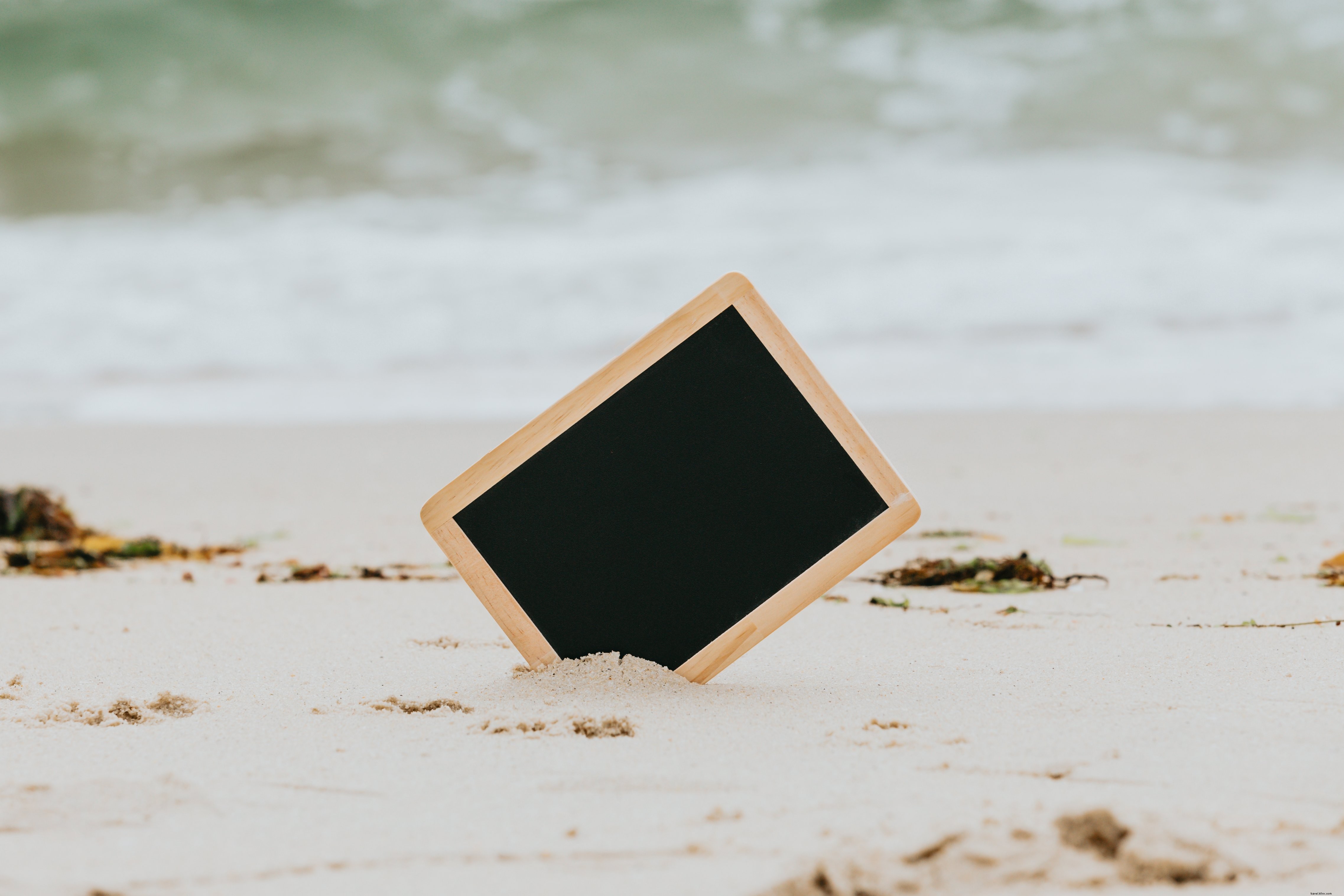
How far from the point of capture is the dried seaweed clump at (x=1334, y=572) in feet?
11.6

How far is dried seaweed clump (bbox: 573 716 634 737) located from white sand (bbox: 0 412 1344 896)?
12 millimetres

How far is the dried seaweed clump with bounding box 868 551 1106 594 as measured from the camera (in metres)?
3.64

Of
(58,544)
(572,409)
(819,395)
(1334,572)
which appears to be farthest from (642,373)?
(58,544)

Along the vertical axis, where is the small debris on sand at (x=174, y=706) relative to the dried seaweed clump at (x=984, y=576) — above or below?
above

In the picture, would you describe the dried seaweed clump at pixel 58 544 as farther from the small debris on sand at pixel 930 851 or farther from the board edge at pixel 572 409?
the small debris on sand at pixel 930 851

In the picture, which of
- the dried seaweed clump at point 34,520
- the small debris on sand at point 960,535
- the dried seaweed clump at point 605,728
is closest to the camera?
the dried seaweed clump at point 605,728

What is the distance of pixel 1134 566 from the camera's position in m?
4.11

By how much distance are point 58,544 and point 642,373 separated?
12.5ft

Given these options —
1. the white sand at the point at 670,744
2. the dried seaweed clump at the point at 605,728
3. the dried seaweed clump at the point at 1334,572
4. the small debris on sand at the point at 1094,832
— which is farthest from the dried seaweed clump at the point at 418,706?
the dried seaweed clump at the point at 1334,572

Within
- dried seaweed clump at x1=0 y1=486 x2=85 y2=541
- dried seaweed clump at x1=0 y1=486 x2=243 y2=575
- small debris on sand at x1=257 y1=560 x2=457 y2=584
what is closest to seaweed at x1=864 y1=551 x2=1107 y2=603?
small debris on sand at x1=257 y1=560 x2=457 y2=584

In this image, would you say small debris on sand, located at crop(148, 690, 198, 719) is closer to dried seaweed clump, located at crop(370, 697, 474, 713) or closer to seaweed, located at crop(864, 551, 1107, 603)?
dried seaweed clump, located at crop(370, 697, 474, 713)

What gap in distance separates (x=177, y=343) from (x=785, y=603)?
14479 mm

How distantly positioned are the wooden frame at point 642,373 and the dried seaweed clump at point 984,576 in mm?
1467

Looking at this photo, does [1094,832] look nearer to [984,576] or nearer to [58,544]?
[984,576]
